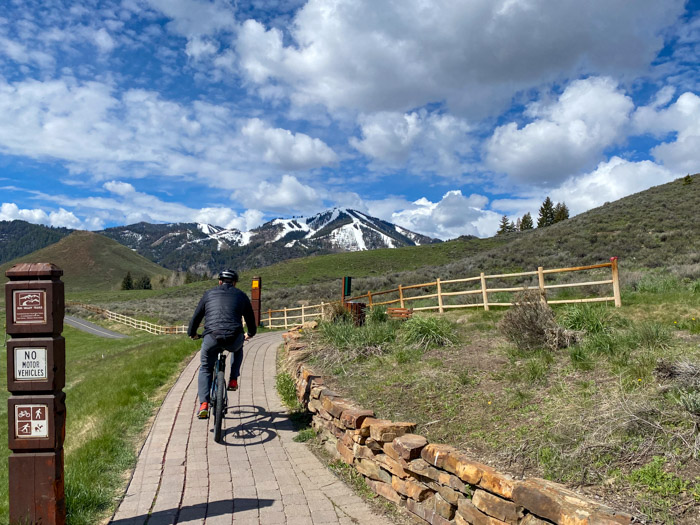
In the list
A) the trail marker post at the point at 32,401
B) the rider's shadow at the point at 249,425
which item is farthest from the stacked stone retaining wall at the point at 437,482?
the trail marker post at the point at 32,401

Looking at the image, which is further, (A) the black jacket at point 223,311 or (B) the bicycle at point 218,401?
(A) the black jacket at point 223,311

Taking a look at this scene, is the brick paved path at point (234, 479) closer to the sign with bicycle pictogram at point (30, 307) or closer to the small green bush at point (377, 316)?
the sign with bicycle pictogram at point (30, 307)

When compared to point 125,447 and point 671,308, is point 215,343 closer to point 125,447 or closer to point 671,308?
point 125,447

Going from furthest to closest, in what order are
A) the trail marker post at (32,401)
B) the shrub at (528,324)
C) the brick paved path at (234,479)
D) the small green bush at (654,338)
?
the shrub at (528,324) < the small green bush at (654,338) < the brick paved path at (234,479) < the trail marker post at (32,401)

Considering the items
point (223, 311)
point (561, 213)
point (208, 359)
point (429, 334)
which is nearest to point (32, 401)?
point (208, 359)

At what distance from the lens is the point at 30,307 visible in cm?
344

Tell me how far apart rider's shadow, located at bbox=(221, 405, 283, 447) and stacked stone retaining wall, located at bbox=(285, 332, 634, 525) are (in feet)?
2.72

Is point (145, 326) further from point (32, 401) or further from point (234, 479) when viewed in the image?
point (32, 401)

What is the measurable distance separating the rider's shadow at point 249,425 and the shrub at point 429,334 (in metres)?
2.46

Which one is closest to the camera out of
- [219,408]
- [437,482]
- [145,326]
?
[437,482]

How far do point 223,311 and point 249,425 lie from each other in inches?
64.3

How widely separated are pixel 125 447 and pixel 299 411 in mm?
2391

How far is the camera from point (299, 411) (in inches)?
275

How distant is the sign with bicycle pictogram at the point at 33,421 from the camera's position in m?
3.44
